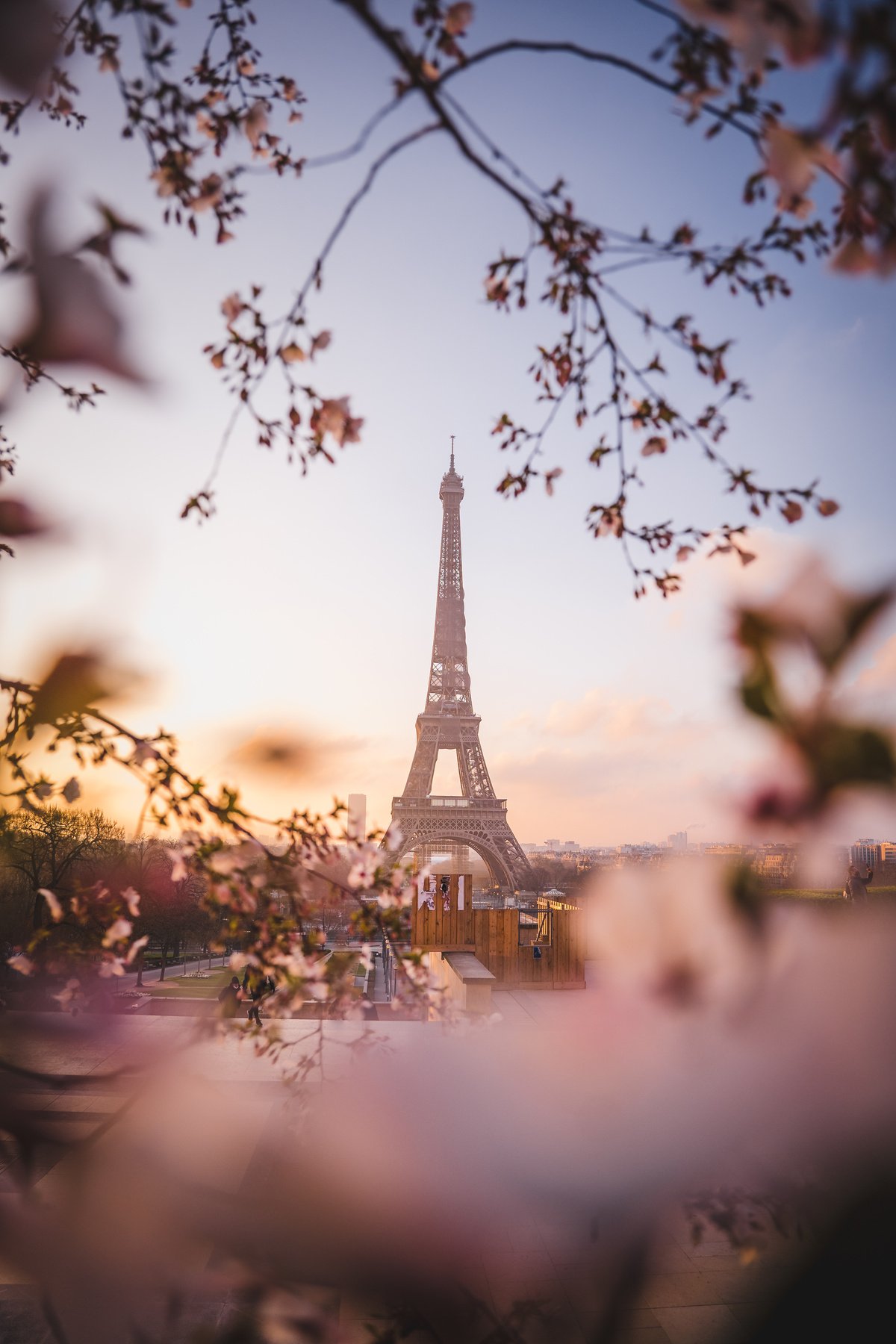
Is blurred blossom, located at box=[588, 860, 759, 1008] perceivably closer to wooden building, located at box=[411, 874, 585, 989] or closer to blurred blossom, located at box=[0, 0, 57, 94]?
blurred blossom, located at box=[0, 0, 57, 94]

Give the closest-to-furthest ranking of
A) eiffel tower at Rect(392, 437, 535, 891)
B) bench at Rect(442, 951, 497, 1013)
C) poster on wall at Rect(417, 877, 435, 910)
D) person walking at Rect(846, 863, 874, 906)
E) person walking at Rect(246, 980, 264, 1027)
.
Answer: person walking at Rect(846, 863, 874, 906) → person walking at Rect(246, 980, 264, 1027) → bench at Rect(442, 951, 497, 1013) → poster on wall at Rect(417, 877, 435, 910) → eiffel tower at Rect(392, 437, 535, 891)

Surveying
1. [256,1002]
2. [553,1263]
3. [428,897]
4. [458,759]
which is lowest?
[428,897]

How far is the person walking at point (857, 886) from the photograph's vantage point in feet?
1.18

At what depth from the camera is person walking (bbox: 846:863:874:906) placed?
0.36 metres

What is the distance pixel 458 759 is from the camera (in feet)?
65.2

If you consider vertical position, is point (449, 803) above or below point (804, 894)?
above

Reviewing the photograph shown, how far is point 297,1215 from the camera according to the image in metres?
0.37

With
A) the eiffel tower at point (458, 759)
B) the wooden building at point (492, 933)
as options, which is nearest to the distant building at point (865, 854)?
the wooden building at point (492, 933)

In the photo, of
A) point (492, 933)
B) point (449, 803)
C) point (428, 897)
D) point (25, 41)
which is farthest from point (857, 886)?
point (449, 803)

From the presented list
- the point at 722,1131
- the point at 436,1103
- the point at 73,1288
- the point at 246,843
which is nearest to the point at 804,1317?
the point at 722,1131

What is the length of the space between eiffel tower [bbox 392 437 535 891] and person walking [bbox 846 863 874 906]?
49.7 ft

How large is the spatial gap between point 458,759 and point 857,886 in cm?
1963

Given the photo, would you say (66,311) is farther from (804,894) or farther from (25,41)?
(804,894)

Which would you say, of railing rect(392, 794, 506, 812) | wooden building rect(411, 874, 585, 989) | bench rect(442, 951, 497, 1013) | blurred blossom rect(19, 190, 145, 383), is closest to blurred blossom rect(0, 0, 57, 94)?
blurred blossom rect(19, 190, 145, 383)
